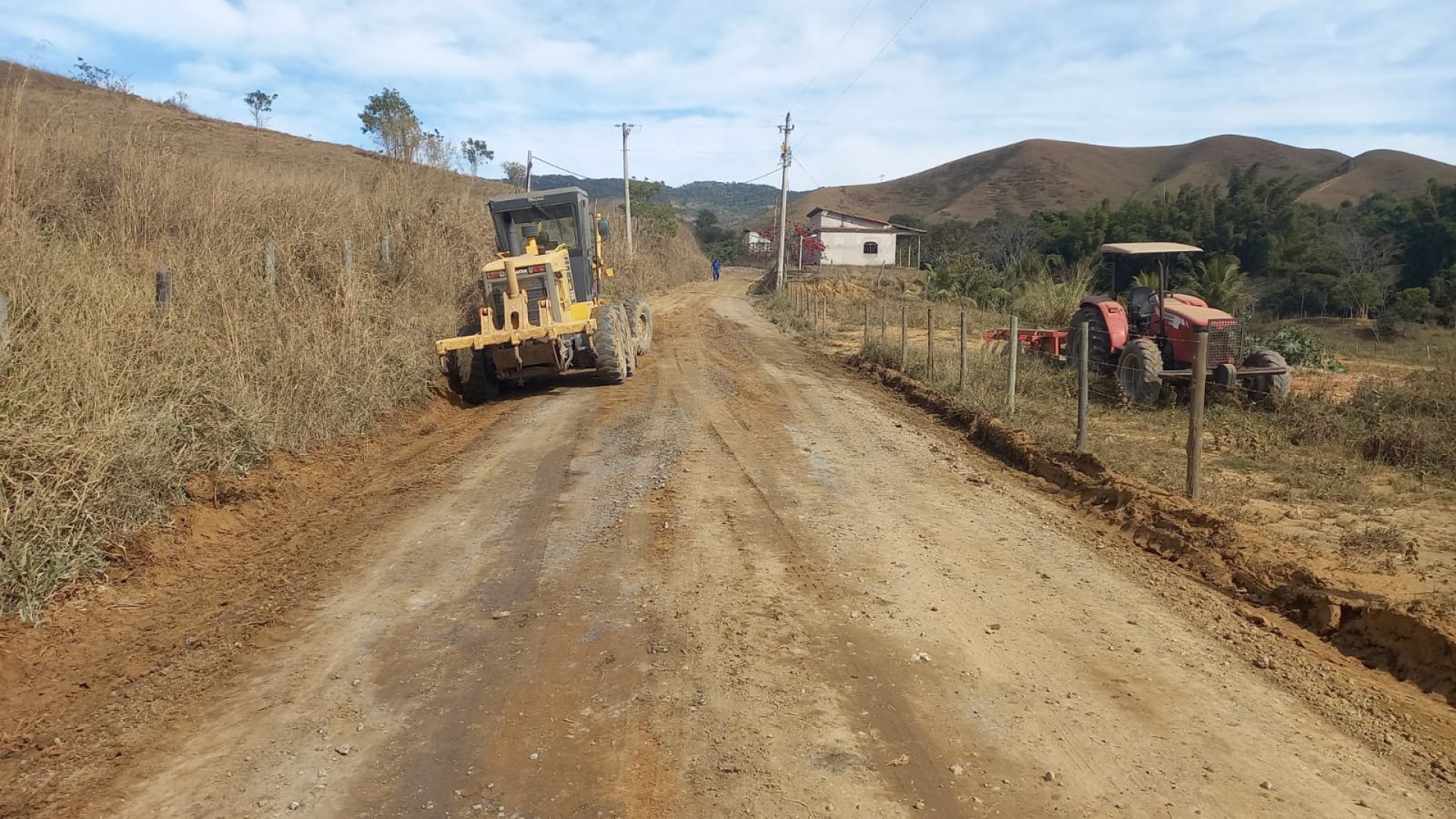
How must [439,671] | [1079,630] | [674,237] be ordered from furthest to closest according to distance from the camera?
[674,237] → [1079,630] → [439,671]

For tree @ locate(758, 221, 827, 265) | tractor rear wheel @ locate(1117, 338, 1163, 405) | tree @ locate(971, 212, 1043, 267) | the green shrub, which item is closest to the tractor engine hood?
tractor rear wheel @ locate(1117, 338, 1163, 405)

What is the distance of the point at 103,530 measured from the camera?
5543 millimetres

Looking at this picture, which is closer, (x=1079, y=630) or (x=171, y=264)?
(x=1079, y=630)

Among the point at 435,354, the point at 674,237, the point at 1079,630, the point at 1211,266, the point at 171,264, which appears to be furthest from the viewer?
the point at 674,237

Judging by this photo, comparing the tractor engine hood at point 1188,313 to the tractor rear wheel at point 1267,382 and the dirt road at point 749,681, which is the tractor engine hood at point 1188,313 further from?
the dirt road at point 749,681

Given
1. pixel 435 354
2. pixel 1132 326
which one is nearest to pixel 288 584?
pixel 435 354

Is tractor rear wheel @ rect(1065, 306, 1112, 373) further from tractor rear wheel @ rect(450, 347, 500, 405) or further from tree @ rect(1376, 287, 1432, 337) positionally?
tree @ rect(1376, 287, 1432, 337)

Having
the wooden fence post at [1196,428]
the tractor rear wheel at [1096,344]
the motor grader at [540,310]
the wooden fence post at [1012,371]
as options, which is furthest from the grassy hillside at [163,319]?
the tractor rear wheel at [1096,344]

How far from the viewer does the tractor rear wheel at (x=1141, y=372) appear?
37.4 feet

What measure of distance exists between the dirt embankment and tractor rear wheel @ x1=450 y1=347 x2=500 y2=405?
7.23m

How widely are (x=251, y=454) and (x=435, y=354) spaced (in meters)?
4.61

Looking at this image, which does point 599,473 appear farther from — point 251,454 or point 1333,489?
point 1333,489

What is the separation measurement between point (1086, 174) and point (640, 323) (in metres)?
104

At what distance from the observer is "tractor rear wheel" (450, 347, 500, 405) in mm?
12008
